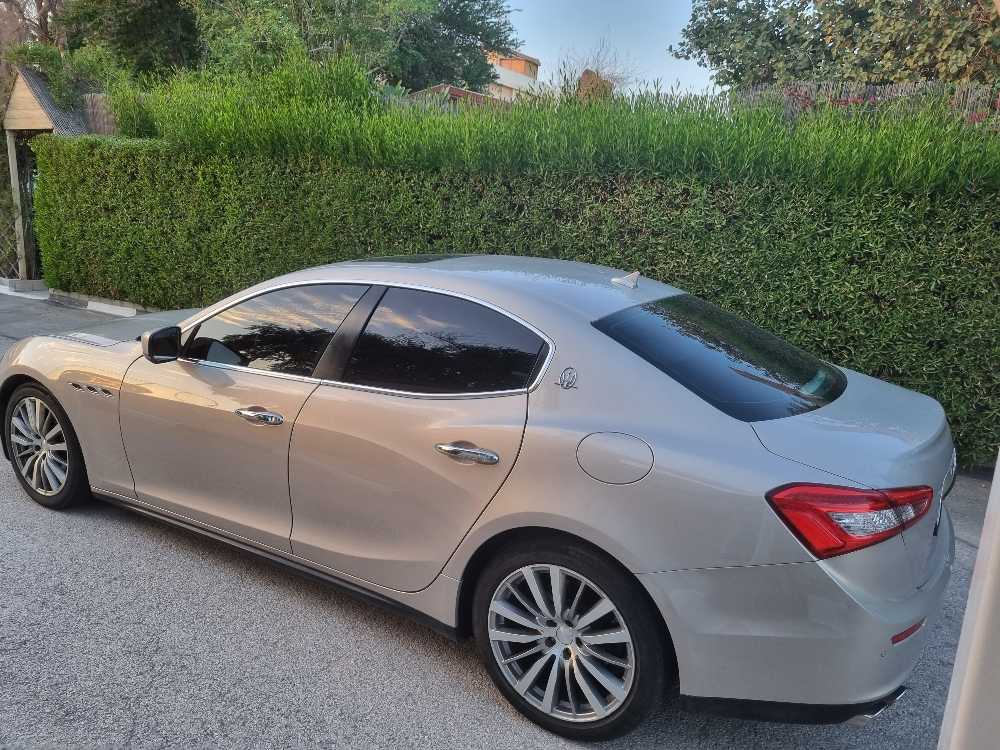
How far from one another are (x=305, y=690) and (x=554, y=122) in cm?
560

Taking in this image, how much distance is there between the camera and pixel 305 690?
316 cm

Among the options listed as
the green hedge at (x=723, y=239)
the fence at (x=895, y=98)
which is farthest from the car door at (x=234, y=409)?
the fence at (x=895, y=98)

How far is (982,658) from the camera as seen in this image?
1656 millimetres

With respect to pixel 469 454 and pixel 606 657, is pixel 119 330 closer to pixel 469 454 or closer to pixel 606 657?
pixel 469 454

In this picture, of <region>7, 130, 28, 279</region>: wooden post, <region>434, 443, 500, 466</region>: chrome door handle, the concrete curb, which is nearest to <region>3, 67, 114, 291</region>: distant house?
<region>7, 130, 28, 279</region>: wooden post

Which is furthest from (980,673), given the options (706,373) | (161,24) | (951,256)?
(161,24)

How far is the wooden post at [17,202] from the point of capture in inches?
563

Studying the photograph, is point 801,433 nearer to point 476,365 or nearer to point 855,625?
point 855,625

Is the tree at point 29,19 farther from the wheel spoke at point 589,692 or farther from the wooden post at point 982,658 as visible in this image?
the wooden post at point 982,658

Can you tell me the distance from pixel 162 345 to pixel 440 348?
1526 mm

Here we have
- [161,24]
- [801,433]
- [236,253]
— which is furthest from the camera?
[161,24]

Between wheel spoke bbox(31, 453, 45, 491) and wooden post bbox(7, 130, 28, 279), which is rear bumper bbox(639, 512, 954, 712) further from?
wooden post bbox(7, 130, 28, 279)

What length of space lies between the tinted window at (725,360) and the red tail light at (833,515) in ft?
1.12

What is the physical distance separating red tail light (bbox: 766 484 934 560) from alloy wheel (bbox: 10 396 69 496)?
3.87 m
